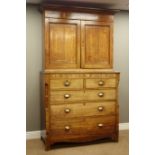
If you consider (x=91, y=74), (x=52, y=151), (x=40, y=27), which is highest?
(x=40, y=27)

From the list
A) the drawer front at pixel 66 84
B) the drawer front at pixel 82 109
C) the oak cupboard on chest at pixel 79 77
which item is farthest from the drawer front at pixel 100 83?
the drawer front at pixel 82 109

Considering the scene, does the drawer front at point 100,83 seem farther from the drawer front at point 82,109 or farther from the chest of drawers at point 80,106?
the drawer front at point 82,109

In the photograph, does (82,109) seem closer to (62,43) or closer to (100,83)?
(100,83)

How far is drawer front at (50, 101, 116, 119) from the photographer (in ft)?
10.5

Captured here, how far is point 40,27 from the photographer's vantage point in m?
3.65

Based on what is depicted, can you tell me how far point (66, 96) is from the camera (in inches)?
127

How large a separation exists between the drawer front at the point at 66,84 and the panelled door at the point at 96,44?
1.15 ft

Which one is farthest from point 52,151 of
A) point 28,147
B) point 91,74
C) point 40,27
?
point 40,27

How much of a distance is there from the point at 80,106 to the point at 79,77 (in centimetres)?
44

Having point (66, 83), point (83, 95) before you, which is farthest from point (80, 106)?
point (66, 83)

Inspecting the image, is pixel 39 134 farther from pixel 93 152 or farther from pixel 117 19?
pixel 117 19

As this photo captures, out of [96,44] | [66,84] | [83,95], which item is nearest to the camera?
[66,84]
